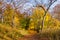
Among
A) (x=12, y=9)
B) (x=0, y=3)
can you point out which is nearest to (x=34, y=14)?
(x=12, y=9)

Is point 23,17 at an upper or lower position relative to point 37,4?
lower

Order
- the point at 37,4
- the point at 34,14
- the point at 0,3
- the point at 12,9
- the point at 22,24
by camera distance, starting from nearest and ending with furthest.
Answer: the point at 0,3, the point at 12,9, the point at 37,4, the point at 22,24, the point at 34,14

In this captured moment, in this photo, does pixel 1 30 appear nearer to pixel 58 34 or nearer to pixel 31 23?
pixel 58 34

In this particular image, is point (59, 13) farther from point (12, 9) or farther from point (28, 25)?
point (12, 9)

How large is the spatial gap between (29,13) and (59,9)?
57.4 ft

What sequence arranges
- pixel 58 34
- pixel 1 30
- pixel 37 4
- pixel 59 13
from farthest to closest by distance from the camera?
pixel 59 13, pixel 37 4, pixel 1 30, pixel 58 34

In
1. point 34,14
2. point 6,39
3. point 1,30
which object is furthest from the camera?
point 34,14

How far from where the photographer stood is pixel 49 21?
1642 inches

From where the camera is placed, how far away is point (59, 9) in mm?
56812

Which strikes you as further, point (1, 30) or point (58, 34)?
point (1, 30)

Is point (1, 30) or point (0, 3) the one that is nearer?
point (1, 30)

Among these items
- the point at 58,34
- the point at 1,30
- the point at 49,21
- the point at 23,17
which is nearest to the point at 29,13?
the point at 23,17

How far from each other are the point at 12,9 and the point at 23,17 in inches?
370

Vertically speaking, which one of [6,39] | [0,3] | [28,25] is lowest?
[28,25]
